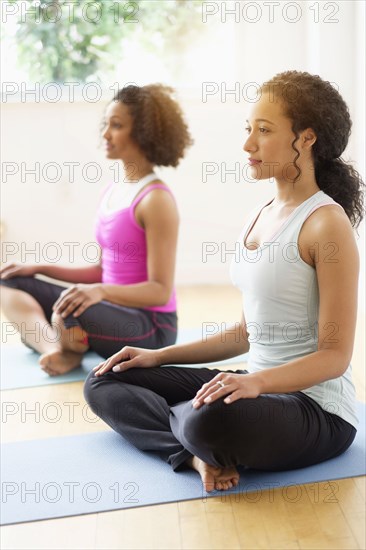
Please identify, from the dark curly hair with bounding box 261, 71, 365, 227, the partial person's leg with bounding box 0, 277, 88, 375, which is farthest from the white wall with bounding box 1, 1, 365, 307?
the dark curly hair with bounding box 261, 71, 365, 227

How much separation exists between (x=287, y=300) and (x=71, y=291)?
1011 millimetres

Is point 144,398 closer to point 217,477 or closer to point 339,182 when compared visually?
point 217,477

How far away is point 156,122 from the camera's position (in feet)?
9.22

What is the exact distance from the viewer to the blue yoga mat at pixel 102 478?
1.81m

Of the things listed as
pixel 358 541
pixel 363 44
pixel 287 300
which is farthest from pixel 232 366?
pixel 363 44

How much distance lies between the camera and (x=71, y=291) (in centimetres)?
268

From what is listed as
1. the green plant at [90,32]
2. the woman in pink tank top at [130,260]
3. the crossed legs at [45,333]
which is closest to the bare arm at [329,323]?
the woman in pink tank top at [130,260]

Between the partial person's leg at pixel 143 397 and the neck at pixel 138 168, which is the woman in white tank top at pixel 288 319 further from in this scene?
the neck at pixel 138 168

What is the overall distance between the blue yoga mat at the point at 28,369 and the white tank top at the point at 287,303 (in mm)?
905

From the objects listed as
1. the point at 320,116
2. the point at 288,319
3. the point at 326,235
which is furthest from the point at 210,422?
the point at 320,116

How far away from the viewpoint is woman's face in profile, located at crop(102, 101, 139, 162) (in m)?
2.81

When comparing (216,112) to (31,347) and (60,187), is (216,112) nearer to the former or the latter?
(60,187)

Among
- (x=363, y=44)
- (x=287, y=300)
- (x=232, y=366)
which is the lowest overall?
(x=232, y=366)

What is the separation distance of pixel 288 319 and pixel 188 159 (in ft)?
8.65
